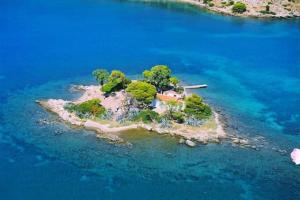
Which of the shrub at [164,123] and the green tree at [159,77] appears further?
the green tree at [159,77]

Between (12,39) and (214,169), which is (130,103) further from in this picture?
(12,39)

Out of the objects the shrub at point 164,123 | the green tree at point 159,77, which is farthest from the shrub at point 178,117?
the green tree at point 159,77

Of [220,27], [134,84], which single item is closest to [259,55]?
[220,27]

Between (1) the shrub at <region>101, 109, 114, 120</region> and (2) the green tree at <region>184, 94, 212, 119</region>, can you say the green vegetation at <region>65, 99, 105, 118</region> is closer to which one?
(1) the shrub at <region>101, 109, 114, 120</region>

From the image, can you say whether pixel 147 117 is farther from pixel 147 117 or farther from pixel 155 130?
pixel 155 130

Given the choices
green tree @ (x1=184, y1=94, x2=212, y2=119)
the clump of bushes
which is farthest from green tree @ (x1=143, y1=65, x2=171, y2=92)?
the clump of bushes

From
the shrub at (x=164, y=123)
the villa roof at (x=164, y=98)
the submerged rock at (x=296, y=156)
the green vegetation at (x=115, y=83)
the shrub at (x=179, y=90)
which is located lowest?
the submerged rock at (x=296, y=156)

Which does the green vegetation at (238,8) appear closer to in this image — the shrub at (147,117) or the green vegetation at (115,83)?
the green vegetation at (115,83)
